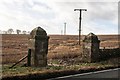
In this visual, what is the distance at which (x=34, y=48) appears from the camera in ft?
44.0

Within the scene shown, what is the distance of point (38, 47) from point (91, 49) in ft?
16.1

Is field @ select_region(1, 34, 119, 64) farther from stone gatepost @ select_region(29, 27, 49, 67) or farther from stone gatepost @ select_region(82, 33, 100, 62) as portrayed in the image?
stone gatepost @ select_region(29, 27, 49, 67)

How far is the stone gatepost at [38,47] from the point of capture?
13.4 m

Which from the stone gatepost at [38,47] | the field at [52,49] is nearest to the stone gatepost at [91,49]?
the field at [52,49]

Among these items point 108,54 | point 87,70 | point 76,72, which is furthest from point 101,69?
point 108,54

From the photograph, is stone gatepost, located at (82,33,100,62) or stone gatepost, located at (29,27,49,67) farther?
stone gatepost, located at (82,33,100,62)

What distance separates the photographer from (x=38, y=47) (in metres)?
13.4

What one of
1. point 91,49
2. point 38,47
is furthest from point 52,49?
point 38,47

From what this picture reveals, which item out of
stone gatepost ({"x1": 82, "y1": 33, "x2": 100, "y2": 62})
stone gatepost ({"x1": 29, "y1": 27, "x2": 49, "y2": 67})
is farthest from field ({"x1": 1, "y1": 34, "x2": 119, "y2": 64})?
stone gatepost ({"x1": 29, "y1": 27, "x2": 49, "y2": 67})

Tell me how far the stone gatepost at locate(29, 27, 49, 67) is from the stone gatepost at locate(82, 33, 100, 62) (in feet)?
14.3

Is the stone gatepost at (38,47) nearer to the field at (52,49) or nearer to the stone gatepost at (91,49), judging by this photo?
the stone gatepost at (91,49)

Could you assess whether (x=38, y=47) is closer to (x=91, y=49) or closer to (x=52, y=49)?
(x=91, y=49)

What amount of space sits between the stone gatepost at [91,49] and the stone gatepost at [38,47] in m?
4.35

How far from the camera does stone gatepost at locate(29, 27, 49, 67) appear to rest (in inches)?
527
